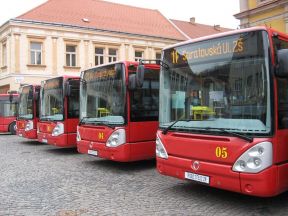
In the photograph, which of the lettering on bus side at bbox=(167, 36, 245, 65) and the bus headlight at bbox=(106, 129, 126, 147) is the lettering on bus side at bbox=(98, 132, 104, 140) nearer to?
the bus headlight at bbox=(106, 129, 126, 147)

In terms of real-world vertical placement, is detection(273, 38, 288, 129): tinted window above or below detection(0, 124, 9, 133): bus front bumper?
above

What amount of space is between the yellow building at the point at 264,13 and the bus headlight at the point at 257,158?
10685 millimetres

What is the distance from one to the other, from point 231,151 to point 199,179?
82cm

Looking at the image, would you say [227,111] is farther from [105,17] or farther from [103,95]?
[105,17]

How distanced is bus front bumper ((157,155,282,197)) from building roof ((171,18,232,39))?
37438 mm

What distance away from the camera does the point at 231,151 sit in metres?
5.78

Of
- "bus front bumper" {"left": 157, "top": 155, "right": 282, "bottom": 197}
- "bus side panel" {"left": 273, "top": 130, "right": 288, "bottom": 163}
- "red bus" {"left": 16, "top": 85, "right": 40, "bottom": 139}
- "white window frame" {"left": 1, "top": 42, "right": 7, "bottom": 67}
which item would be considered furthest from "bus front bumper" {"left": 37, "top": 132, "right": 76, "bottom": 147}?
"white window frame" {"left": 1, "top": 42, "right": 7, "bottom": 67}

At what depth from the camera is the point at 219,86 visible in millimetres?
6215

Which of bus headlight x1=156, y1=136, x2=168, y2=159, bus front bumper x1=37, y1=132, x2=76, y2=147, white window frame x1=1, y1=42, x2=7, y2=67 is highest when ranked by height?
white window frame x1=1, y1=42, x2=7, y2=67

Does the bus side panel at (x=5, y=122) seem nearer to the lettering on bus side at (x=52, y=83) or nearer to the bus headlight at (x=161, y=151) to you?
the lettering on bus side at (x=52, y=83)

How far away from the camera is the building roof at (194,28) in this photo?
44.2 meters

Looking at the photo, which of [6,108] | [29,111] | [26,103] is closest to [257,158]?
[29,111]

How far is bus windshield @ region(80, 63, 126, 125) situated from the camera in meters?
9.28

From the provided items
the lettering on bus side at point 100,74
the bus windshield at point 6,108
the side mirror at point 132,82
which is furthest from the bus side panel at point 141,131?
the bus windshield at point 6,108
